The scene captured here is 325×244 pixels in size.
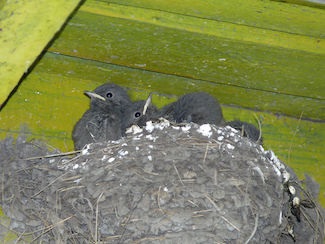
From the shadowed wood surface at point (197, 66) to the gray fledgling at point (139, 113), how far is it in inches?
3.1

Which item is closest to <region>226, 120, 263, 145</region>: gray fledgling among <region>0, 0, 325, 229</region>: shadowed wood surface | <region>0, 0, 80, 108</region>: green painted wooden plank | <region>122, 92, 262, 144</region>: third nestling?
<region>122, 92, 262, 144</region>: third nestling

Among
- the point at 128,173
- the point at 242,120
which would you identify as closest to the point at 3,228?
the point at 128,173

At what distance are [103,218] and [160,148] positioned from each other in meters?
0.45

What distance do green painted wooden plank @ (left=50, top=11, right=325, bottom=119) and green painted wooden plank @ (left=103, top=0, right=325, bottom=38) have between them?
0.42 feet

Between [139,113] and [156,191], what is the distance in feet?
3.01

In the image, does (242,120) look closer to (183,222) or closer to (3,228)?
(183,222)

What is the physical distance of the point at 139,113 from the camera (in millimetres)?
3742

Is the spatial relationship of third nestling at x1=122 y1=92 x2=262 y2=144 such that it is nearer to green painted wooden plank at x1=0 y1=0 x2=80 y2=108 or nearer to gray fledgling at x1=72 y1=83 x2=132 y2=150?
gray fledgling at x1=72 y1=83 x2=132 y2=150

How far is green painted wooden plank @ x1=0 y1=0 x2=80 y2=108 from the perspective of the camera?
2.31 meters

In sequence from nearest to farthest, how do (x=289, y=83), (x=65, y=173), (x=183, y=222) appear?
(x=183, y=222) → (x=65, y=173) → (x=289, y=83)

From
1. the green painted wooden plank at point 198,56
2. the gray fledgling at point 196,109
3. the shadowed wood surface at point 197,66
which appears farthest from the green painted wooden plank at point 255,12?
the gray fledgling at point 196,109

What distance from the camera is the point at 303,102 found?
11.6 feet

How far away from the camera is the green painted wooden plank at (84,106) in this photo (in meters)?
3.41

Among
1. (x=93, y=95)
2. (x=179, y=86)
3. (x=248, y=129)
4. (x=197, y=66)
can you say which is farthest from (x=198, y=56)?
(x=93, y=95)
